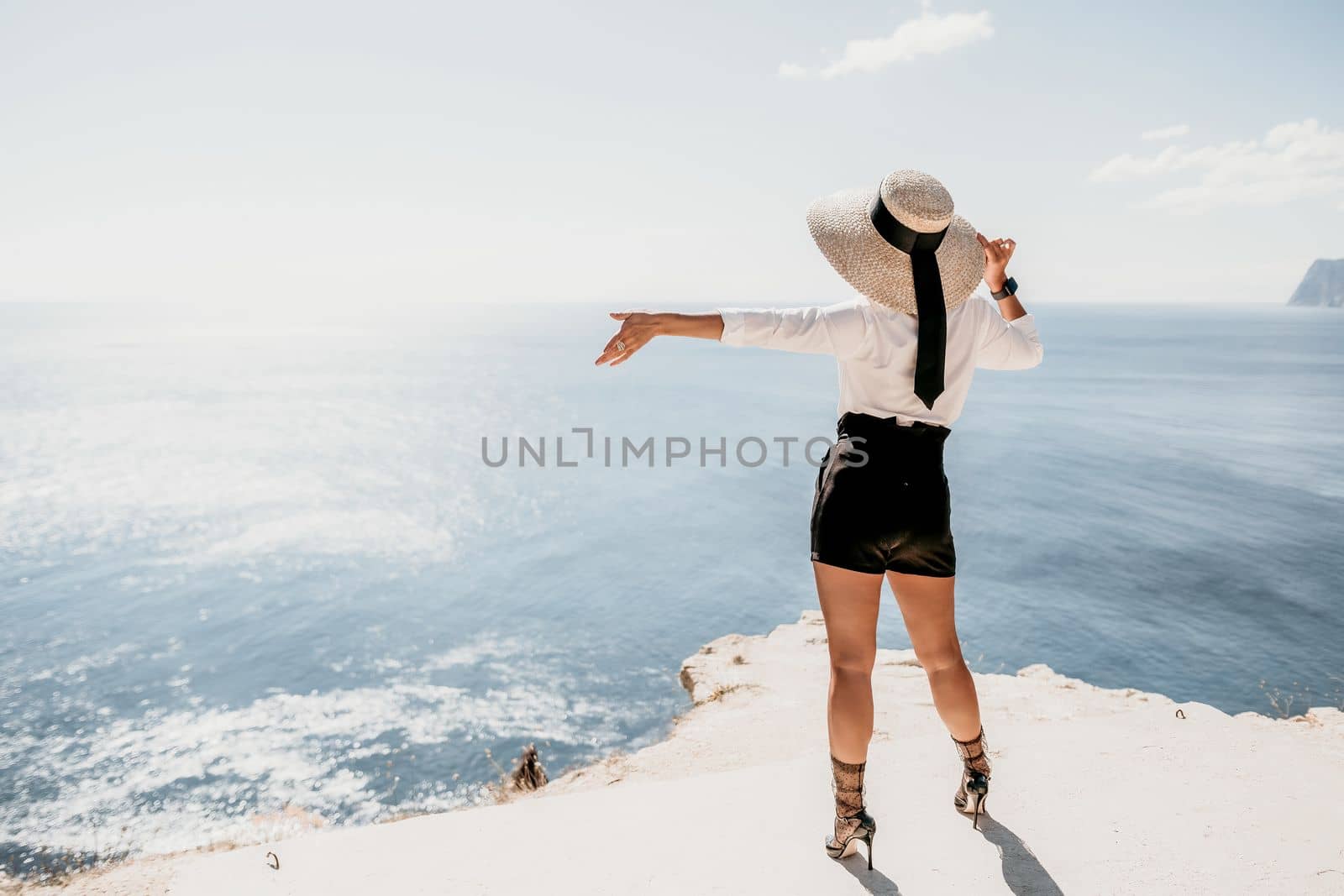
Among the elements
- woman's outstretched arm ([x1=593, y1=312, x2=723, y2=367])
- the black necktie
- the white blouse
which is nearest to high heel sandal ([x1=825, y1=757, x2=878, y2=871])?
the white blouse

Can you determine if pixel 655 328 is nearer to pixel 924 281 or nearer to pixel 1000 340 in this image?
pixel 924 281

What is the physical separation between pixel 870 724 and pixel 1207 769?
212cm

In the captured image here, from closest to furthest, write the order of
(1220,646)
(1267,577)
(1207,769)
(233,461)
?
(1207,769), (1220,646), (1267,577), (233,461)

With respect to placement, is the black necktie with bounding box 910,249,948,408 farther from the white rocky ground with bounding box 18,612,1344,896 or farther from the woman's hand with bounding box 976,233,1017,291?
the white rocky ground with bounding box 18,612,1344,896

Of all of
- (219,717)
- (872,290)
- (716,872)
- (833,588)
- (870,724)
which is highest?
(872,290)

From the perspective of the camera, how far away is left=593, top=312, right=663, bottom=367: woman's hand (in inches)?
102

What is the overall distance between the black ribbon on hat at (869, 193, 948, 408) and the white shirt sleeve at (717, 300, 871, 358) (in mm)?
209

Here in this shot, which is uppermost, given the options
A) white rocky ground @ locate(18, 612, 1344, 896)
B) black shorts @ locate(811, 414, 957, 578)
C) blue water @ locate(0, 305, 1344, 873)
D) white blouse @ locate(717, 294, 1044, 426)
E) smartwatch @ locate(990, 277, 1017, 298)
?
smartwatch @ locate(990, 277, 1017, 298)

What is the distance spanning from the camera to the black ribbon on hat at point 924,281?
8.89ft

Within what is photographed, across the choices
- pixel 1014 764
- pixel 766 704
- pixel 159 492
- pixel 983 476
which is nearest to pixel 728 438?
pixel 983 476

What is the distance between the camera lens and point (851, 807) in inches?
125

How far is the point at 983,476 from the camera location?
148 feet

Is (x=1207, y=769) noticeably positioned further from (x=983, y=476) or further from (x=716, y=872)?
(x=983, y=476)

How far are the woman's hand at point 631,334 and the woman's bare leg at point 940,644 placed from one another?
1.39 metres
